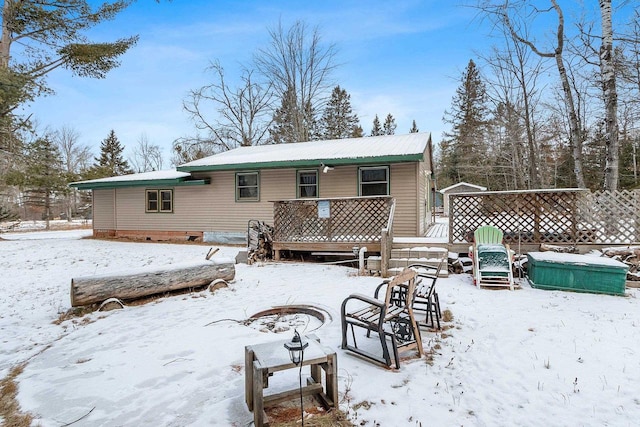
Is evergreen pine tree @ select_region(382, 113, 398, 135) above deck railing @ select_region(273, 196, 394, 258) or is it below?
above

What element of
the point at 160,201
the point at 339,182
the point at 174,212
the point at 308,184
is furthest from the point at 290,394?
the point at 160,201

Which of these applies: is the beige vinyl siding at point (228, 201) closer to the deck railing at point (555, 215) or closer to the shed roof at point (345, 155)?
the shed roof at point (345, 155)

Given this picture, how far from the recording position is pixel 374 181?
34.2ft

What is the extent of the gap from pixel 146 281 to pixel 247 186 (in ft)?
22.4

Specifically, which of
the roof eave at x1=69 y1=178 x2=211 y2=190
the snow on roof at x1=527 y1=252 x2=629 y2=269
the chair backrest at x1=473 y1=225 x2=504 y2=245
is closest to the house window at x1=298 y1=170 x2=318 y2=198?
the roof eave at x1=69 y1=178 x2=211 y2=190

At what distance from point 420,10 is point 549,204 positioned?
32.7 ft

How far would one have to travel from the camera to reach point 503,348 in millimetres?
3543

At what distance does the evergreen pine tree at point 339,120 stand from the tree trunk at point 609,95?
929 inches

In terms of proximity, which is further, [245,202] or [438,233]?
[245,202]

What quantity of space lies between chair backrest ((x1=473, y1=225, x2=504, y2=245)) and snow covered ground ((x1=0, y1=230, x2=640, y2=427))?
5.21ft

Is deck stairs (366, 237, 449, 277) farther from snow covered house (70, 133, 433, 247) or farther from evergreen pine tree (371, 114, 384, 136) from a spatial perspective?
evergreen pine tree (371, 114, 384, 136)

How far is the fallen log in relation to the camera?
500 centimetres

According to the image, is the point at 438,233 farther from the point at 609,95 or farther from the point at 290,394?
the point at 290,394

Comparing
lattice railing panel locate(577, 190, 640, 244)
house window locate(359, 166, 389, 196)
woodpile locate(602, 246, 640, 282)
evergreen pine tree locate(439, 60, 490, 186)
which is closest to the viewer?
woodpile locate(602, 246, 640, 282)
